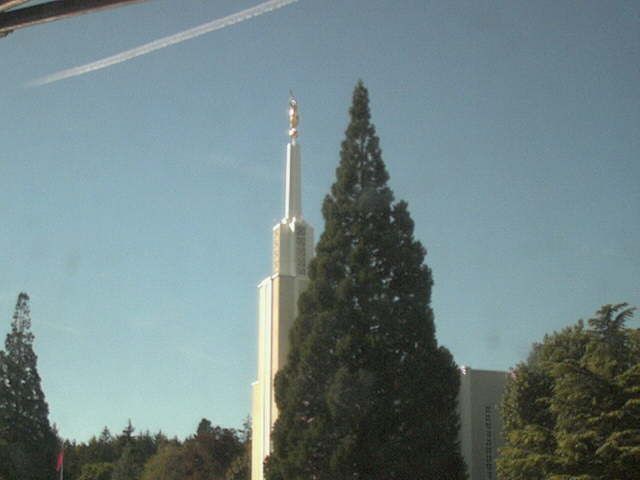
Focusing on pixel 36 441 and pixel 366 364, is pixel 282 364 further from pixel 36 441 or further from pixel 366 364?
pixel 36 441

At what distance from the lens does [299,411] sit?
25.3 metres

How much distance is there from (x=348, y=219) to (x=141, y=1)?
77.3 feet

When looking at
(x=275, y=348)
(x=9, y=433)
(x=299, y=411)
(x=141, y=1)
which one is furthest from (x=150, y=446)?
(x=141, y=1)

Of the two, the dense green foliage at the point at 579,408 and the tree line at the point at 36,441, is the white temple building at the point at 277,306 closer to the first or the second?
the dense green foliage at the point at 579,408

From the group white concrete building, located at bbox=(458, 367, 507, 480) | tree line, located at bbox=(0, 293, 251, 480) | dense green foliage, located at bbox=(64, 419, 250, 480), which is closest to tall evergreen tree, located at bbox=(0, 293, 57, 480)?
tree line, located at bbox=(0, 293, 251, 480)

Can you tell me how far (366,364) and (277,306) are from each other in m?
6.91

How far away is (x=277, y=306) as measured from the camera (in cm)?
3138

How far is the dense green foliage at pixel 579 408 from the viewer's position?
880 inches

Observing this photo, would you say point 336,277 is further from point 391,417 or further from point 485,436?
point 485,436

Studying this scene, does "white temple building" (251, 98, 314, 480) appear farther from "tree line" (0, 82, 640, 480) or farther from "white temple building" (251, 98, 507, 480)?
"tree line" (0, 82, 640, 480)

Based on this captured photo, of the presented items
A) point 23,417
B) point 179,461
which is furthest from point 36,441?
point 179,461

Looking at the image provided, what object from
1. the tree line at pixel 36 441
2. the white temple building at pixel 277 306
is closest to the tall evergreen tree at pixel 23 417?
the tree line at pixel 36 441

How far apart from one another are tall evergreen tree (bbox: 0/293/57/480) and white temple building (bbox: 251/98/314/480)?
2414 cm

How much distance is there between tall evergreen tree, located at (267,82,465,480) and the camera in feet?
79.4
